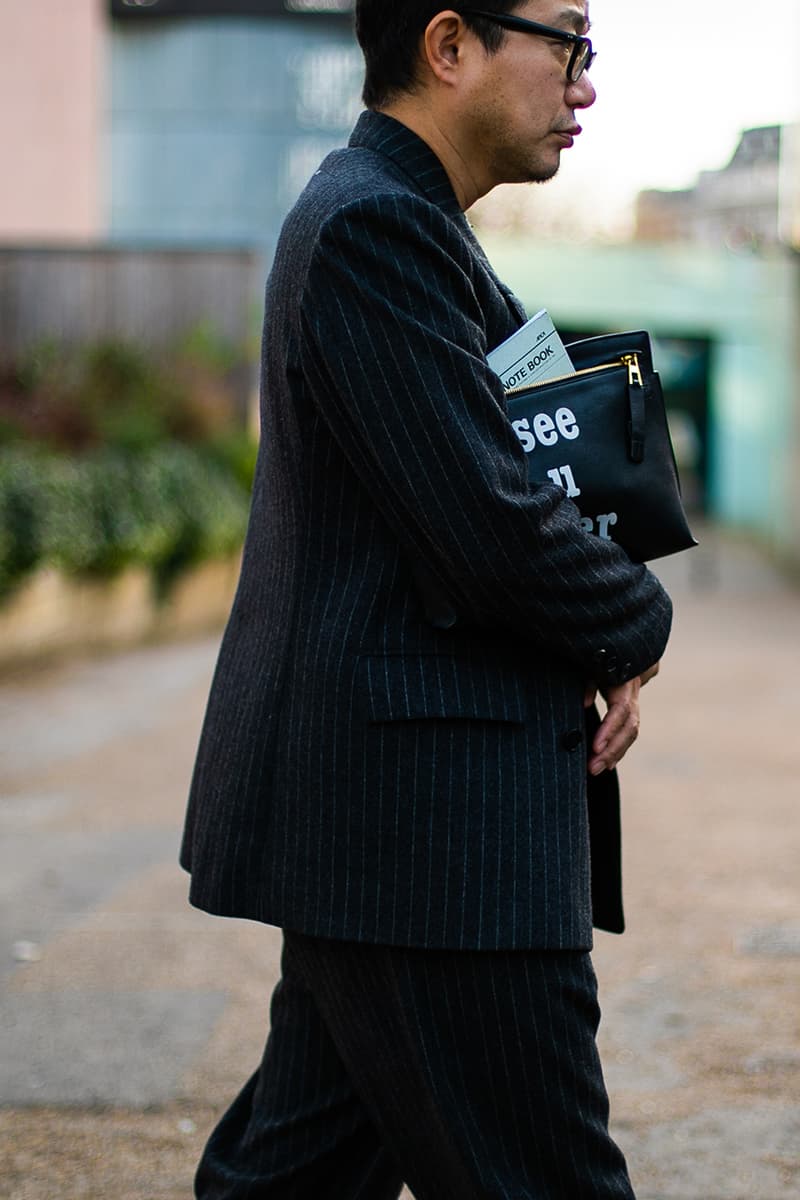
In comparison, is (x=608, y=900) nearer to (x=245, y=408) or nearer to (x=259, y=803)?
(x=259, y=803)

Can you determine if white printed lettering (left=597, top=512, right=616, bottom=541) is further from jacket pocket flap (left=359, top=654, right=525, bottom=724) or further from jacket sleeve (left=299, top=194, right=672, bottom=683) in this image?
jacket pocket flap (left=359, top=654, right=525, bottom=724)

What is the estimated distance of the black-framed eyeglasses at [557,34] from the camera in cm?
192

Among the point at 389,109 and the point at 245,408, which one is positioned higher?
the point at 389,109

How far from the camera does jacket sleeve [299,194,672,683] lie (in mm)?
1829

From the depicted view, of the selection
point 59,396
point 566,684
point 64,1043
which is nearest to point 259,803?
point 566,684

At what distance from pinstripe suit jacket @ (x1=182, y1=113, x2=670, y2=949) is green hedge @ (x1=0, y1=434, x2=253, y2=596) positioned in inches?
321

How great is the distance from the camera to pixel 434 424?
5.99 ft

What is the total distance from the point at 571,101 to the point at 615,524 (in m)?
0.52

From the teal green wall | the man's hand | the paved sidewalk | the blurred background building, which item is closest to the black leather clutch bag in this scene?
the man's hand

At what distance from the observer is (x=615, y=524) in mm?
2041

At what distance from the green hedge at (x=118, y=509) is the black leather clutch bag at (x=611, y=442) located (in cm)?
821

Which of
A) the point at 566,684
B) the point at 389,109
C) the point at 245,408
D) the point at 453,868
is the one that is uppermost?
the point at 389,109

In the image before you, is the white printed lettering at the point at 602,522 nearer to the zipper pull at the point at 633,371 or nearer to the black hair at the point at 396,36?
the zipper pull at the point at 633,371

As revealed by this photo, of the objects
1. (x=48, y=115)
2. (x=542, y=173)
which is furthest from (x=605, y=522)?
(x=48, y=115)
